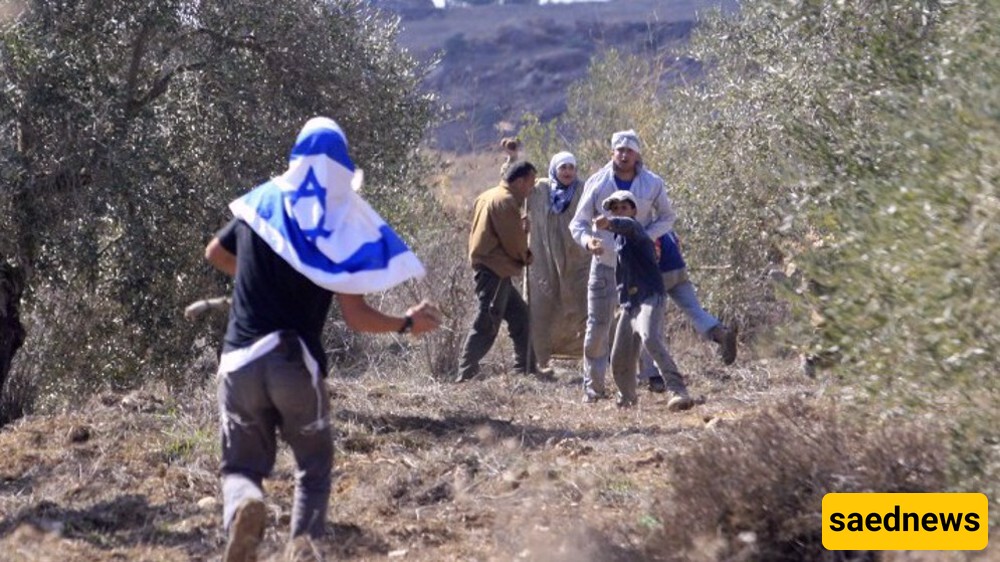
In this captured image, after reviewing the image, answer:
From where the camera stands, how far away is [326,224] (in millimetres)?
5547

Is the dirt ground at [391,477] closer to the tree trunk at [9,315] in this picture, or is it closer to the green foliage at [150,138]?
the green foliage at [150,138]

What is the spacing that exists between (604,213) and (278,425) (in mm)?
4359

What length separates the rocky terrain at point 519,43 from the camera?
4681 cm

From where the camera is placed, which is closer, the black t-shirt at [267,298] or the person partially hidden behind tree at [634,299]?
the black t-shirt at [267,298]

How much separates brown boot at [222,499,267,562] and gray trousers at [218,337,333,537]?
0.12 meters

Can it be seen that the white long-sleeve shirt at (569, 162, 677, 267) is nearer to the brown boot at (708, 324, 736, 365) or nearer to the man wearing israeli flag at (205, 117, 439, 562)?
the brown boot at (708, 324, 736, 365)

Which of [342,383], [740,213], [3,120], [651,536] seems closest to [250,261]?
[651,536]

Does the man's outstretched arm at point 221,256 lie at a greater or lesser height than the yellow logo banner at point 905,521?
greater

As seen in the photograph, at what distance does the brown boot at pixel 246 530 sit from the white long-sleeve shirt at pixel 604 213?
4.64 metres

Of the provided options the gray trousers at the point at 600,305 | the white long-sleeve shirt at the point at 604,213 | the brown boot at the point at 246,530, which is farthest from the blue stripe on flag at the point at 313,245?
the gray trousers at the point at 600,305

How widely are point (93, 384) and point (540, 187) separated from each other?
375 cm

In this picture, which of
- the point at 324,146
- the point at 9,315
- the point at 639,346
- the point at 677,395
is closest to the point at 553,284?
the point at 639,346

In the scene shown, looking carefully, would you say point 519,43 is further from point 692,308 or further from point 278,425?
point 278,425

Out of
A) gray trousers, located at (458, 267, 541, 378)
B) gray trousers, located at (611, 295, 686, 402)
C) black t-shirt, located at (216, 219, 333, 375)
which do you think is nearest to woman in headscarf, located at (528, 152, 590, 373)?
gray trousers, located at (458, 267, 541, 378)
